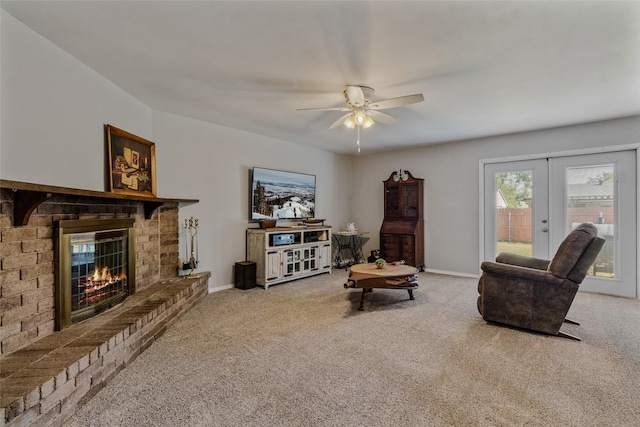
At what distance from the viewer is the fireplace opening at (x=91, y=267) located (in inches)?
84.4

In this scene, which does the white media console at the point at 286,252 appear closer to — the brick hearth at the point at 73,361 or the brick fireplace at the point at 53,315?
the brick fireplace at the point at 53,315

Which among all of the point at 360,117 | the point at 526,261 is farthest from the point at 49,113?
the point at 526,261

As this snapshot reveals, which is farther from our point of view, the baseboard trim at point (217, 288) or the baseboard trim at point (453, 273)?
the baseboard trim at point (453, 273)

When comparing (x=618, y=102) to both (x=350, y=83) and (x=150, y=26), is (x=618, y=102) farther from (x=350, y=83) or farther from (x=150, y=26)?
(x=150, y=26)

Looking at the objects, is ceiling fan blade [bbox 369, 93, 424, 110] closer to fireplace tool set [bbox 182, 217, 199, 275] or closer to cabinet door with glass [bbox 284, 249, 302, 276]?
cabinet door with glass [bbox 284, 249, 302, 276]

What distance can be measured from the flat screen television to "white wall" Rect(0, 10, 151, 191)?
2.16 m

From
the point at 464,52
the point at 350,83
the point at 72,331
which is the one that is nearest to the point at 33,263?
the point at 72,331

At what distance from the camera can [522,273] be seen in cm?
276

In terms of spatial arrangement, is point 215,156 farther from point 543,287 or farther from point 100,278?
point 543,287

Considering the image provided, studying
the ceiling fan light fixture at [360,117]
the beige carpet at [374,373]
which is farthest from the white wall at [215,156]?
the ceiling fan light fixture at [360,117]

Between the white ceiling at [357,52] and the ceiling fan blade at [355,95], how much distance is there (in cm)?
10

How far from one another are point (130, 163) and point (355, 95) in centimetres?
244

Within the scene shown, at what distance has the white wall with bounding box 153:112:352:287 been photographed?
3.81m

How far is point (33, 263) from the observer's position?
1963 millimetres
